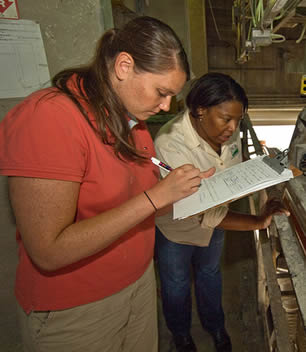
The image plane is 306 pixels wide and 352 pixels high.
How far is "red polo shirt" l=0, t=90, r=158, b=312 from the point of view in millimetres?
719

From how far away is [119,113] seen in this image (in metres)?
0.91

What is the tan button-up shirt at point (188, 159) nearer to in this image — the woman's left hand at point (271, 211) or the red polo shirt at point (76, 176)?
the woman's left hand at point (271, 211)

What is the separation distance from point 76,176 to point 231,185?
0.62 m

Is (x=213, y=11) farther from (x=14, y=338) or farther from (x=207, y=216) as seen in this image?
(x=14, y=338)

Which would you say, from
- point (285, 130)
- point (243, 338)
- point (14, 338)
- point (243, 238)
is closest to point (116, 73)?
point (14, 338)

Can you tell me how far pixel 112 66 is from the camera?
90cm

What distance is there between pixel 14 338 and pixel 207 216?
162 cm

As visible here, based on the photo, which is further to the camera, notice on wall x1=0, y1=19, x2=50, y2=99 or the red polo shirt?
notice on wall x1=0, y1=19, x2=50, y2=99

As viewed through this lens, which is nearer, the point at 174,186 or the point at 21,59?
the point at 174,186

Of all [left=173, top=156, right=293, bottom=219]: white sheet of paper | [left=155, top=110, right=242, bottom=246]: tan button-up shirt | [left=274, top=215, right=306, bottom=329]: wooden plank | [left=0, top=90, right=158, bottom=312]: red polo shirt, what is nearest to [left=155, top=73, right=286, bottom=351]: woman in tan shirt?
[left=155, top=110, right=242, bottom=246]: tan button-up shirt

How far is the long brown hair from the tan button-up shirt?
0.61 metres

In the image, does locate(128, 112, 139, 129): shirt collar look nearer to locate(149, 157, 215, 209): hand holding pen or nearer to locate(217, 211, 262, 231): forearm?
locate(149, 157, 215, 209): hand holding pen

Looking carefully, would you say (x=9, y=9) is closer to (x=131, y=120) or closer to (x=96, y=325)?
(x=131, y=120)

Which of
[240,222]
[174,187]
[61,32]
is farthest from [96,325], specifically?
[61,32]
